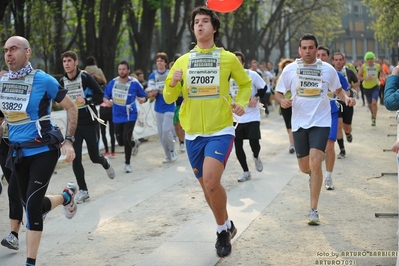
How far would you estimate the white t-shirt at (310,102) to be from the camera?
28.8 ft

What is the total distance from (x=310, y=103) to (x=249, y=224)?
150 cm

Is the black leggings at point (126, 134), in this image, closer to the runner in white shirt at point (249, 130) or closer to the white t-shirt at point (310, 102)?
the runner in white shirt at point (249, 130)

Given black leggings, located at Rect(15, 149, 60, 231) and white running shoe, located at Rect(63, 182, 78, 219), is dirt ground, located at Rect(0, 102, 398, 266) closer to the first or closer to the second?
white running shoe, located at Rect(63, 182, 78, 219)

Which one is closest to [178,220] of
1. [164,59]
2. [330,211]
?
[330,211]

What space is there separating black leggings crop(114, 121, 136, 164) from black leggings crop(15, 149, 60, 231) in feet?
22.3

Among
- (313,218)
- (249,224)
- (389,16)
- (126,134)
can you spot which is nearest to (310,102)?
(313,218)

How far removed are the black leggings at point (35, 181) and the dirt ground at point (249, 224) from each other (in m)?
0.68

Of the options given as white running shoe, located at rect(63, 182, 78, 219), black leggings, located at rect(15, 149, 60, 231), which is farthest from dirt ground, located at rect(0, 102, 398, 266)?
black leggings, located at rect(15, 149, 60, 231)

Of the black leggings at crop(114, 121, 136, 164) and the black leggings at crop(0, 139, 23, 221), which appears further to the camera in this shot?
the black leggings at crop(114, 121, 136, 164)

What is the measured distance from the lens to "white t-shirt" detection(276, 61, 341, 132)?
8781mm

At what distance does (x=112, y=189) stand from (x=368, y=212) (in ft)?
14.0

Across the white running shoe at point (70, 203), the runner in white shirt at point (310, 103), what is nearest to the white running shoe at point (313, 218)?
the runner in white shirt at point (310, 103)

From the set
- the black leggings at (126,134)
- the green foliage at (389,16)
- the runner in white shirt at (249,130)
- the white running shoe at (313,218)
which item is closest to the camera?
the white running shoe at (313,218)

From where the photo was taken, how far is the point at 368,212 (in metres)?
9.20
